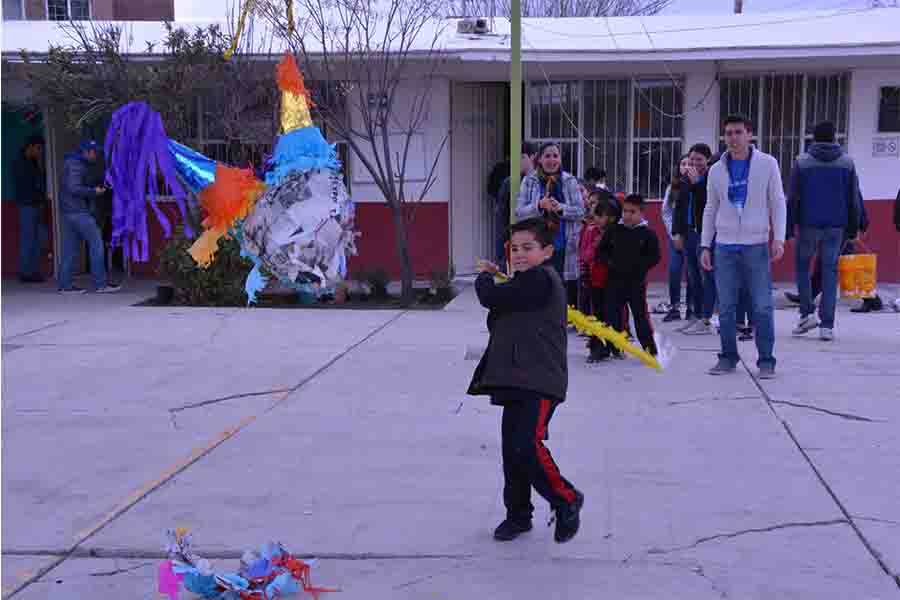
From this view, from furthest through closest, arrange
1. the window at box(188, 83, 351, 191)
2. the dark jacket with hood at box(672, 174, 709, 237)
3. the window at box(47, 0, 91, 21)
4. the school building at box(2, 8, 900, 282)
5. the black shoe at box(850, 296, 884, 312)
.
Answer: the window at box(47, 0, 91, 21)
the school building at box(2, 8, 900, 282)
the window at box(188, 83, 351, 191)
the black shoe at box(850, 296, 884, 312)
the dark jacket with hood at box(672, 174, 709, 237)

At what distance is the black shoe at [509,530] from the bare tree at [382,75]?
735cm

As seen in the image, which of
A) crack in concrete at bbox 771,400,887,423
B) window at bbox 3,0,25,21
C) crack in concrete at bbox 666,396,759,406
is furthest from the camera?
window at bbox 3,0,25,21

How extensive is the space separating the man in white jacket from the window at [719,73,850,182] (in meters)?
5.99

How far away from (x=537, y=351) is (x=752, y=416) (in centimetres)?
266

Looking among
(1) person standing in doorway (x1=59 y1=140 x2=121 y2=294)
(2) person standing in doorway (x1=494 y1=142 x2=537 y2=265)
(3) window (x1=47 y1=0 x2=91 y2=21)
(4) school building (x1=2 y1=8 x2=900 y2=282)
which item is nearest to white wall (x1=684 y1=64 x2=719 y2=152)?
(4) school building (x1=2 y1=8 x2=900 y2=282)

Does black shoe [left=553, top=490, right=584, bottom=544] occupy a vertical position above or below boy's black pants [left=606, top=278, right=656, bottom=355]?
below

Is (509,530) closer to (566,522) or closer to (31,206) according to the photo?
(566,522)

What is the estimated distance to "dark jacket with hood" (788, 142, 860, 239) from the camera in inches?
344

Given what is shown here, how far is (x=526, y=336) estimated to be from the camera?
429 cm

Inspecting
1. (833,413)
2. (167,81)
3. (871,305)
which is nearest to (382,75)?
(167,81)

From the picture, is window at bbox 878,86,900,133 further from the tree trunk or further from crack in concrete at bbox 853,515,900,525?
crack in concrete at bbox 853,515,900,525

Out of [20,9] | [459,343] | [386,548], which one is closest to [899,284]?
[459,343]

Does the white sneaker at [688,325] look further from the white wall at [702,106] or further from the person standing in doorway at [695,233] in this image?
the white wall at [702,106]

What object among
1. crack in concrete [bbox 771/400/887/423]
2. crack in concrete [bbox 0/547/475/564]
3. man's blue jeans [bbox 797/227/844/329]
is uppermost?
man's blue jeans [bbox 797/227/844/329]
